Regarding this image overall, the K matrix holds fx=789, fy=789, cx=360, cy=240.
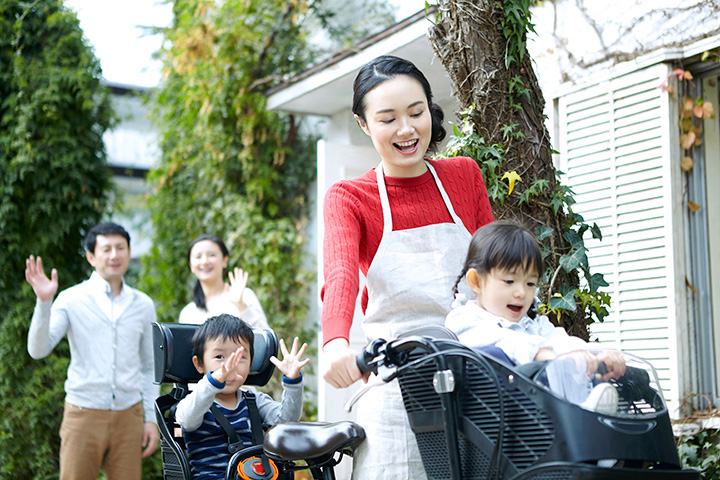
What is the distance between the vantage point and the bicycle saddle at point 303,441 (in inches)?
82.4

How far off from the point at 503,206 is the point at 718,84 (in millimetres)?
2050

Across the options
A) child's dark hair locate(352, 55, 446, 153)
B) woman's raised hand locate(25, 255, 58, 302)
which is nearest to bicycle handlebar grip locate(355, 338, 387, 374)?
child's dark hair locate(352, 55, 446, 153)

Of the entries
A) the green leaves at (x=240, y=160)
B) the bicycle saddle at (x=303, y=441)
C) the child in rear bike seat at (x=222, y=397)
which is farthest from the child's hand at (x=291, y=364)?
the green leaves at (x=240, y=160)

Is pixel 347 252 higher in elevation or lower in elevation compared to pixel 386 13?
lower

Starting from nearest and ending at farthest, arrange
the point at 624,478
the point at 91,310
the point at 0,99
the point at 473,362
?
1. the point at 624,478
2. the point at 473,362
3. the point at 91,310
4. the point at 0,99

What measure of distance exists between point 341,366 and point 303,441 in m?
0.60

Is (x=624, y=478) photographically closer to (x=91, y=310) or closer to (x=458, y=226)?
(x=458, y=226)

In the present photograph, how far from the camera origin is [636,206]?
438 centimetres

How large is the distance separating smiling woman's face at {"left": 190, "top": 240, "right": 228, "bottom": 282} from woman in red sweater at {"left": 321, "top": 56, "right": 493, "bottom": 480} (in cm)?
291

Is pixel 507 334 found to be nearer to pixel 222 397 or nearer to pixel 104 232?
pixel 222 397

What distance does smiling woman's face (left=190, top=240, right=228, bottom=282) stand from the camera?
16.0 ft

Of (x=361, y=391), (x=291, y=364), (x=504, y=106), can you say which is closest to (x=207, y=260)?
(x=291, y=364)

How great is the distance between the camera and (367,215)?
204 centimetres

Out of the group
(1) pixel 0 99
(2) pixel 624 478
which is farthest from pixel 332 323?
(1) pixel 0 99
